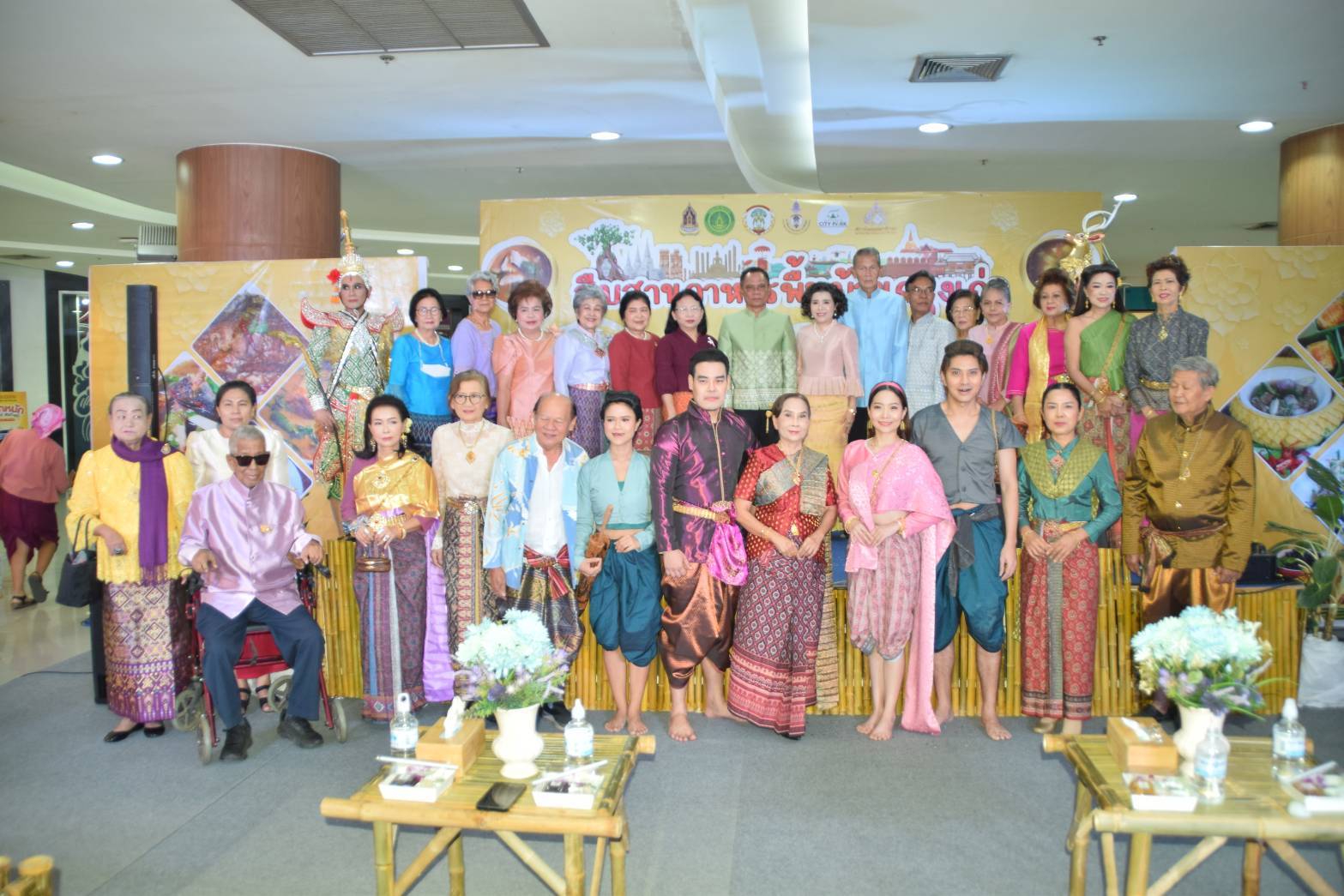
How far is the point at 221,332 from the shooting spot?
6598mm

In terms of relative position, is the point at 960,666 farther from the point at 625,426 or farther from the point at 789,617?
the point at 625,426

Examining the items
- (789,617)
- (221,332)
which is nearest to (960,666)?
(789,617)

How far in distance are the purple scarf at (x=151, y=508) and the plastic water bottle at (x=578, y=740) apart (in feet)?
8.11

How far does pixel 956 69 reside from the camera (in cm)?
594

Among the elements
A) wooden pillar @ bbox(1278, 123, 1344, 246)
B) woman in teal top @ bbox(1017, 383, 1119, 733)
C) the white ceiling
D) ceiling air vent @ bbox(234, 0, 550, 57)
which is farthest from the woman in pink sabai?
wooden pillar @ bbox(1278, 123, 1344, 246)

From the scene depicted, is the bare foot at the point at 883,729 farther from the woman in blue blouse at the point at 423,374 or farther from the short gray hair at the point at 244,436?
the short gray hair at the point at 244,436

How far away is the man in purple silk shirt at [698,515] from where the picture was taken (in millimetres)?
4336

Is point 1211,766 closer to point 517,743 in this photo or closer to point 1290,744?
point 1290,744

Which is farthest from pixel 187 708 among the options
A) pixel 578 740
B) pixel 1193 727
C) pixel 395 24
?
pixel 1193 727

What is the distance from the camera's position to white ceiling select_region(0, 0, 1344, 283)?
5191 mm

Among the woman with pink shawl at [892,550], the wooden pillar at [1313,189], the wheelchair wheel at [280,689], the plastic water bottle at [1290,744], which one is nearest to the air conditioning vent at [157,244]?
the wheelchair wheel at [280,689]

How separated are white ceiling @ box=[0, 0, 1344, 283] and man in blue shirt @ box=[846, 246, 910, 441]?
1304 millimetres

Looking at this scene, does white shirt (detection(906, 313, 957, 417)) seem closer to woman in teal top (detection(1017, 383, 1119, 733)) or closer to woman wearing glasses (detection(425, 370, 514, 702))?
woman in teal top (detection(1017, 383, 1119, 733))

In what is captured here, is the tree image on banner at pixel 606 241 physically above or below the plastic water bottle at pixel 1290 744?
above
